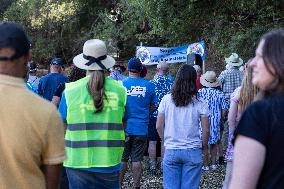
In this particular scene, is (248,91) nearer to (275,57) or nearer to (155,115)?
(275,57)

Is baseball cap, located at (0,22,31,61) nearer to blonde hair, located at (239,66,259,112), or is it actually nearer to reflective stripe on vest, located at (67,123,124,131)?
reflective stripe on vest, located at (67,123,124,131)

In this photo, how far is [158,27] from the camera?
16969mm

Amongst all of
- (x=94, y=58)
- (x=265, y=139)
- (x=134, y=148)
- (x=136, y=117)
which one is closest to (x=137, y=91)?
(x=136, y=117)

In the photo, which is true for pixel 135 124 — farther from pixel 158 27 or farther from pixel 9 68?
pixel 158 27

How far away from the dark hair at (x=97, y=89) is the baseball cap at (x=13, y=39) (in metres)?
1.74

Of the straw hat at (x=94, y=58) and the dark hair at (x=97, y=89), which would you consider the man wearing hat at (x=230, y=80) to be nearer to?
the straw hat at (x=94, y=58)

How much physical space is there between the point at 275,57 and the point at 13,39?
1.37 meters

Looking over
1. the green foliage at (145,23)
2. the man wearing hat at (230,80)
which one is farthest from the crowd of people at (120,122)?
the green foliage at (145,23)

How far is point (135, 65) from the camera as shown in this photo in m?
7.51

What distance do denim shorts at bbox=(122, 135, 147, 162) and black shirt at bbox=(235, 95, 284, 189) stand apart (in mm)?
5447

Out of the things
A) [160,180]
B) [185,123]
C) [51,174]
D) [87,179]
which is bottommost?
[160,180]

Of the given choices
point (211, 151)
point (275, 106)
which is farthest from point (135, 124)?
point (275, 106)

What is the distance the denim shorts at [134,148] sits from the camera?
7.71m

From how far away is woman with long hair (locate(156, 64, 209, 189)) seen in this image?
5.89 m
